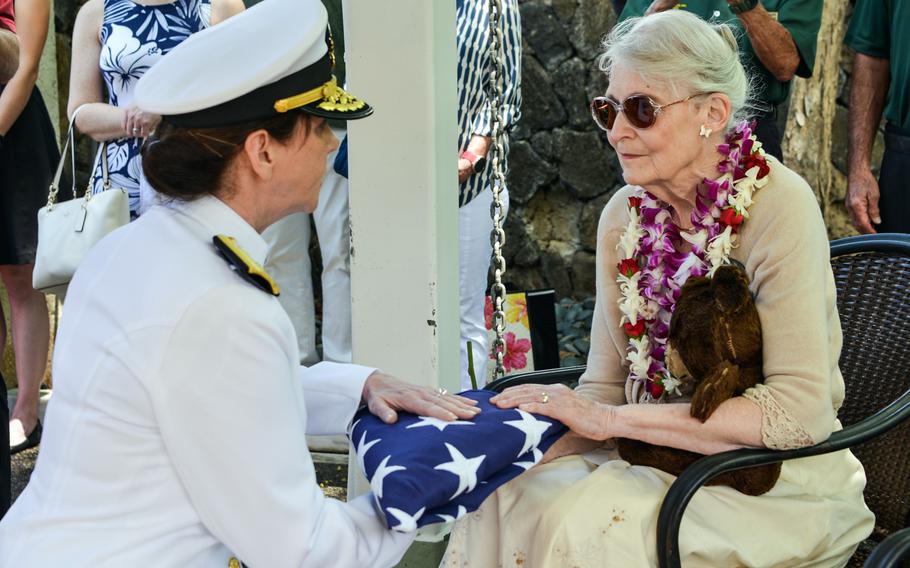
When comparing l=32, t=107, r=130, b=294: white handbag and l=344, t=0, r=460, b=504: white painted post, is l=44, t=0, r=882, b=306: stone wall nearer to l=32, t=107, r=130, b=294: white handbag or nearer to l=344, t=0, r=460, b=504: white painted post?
l=32, t=107, r=130, b=294: white handbag

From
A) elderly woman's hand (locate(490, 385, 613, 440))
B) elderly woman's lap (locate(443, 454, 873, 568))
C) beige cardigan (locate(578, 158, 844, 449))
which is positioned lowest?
elderly woman's lap (locate(443, 454, 873, 568))

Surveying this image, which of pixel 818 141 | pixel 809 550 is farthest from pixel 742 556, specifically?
pixel 818 141

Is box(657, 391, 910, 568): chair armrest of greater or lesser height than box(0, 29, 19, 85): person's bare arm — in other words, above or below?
below

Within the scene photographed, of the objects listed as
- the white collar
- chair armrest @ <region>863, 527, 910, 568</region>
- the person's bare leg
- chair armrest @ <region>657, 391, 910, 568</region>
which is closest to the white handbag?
the person's bare leg

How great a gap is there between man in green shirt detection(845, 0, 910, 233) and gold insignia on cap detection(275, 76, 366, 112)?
8.52 ft

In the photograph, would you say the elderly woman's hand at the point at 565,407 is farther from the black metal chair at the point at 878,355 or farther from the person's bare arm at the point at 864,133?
the person's bare arm at the point at 864,133

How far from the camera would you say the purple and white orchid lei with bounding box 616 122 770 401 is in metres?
2.25

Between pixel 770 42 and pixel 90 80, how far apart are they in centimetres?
242

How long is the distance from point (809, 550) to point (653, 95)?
3.33 feet

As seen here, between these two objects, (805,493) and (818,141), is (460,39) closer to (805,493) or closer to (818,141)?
(805,493)

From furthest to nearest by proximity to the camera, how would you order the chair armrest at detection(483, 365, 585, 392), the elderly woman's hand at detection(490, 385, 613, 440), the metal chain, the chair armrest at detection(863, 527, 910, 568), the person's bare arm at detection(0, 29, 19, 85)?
the person's bare arm at detection(0, 29, 19, 85) → the metal chain → the chair armrest at detection(483, 365, 585, 392) → the elderly woman's hand at detection(490, 385, 613, 440) → the chair armrest at detection(863, 527, 910, 568)

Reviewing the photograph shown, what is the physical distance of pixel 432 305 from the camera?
2.74m

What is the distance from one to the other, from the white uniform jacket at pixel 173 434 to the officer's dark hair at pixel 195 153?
0.11m

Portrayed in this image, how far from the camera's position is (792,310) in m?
2.09
